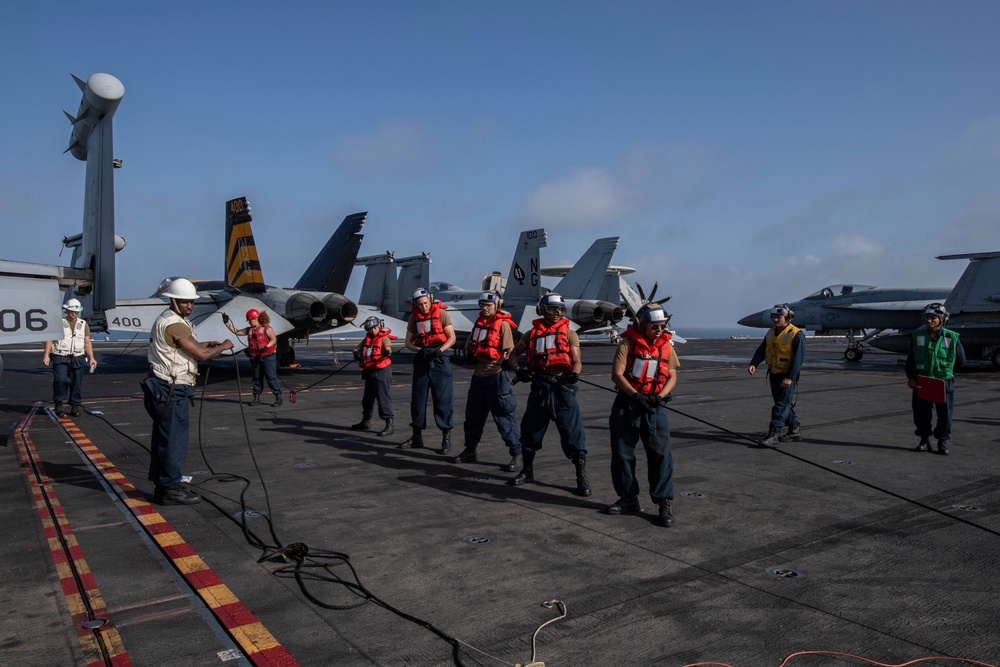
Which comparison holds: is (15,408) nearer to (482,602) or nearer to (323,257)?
(323,257)

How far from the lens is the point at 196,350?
628 cm

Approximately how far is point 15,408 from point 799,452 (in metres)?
14.1

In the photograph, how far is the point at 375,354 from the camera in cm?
1020

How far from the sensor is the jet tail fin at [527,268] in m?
23.9

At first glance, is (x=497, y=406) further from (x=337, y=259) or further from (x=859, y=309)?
(x=859, y=309)

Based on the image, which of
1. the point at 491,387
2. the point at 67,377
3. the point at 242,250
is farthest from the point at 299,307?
the point at 491,387

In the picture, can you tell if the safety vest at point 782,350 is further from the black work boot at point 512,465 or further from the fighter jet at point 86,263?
the fighter jet at point 86,263

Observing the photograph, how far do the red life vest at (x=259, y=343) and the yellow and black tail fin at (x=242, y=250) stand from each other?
7.96 m

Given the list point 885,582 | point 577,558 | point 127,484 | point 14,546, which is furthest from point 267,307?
point 885,582

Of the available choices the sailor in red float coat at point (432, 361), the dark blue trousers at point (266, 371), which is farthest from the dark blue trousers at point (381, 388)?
the dark blue trousers at point (266, 371)

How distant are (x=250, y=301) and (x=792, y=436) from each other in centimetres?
1590

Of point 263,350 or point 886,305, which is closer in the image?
point 263,350

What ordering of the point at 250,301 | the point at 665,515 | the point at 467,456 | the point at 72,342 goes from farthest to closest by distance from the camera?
the point at 250,301 < the point at 72,342 < the point at 467,456 < the point at 665,515

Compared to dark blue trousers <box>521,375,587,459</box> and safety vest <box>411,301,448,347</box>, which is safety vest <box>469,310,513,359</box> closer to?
safety vest <box>411,301,448,347</box>
